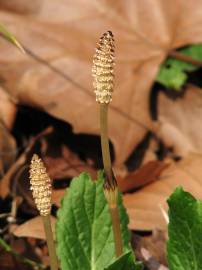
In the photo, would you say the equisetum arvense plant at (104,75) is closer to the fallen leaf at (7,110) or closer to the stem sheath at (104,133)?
the stem sheath at (104,133)

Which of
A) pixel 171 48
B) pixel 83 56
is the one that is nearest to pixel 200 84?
pixel 171 48

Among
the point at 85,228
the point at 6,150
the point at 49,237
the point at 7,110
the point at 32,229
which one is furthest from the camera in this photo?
the point at 7,110

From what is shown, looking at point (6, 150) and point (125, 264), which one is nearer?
point (125, 264)

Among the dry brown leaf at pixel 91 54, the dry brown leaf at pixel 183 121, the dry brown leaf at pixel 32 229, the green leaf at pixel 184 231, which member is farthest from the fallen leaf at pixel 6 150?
the green leaf at pixel 184 231

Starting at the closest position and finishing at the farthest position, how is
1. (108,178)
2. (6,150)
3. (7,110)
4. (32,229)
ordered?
1. (108,178)
2. (32,229)
3. (6,150)
4. (7,110)

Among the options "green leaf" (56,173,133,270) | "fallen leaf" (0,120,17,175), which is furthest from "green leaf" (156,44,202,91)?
"green leaf" (56,173,133,270)

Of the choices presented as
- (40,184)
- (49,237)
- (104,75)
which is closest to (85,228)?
(49,237)

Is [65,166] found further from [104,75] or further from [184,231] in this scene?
[104,75]
